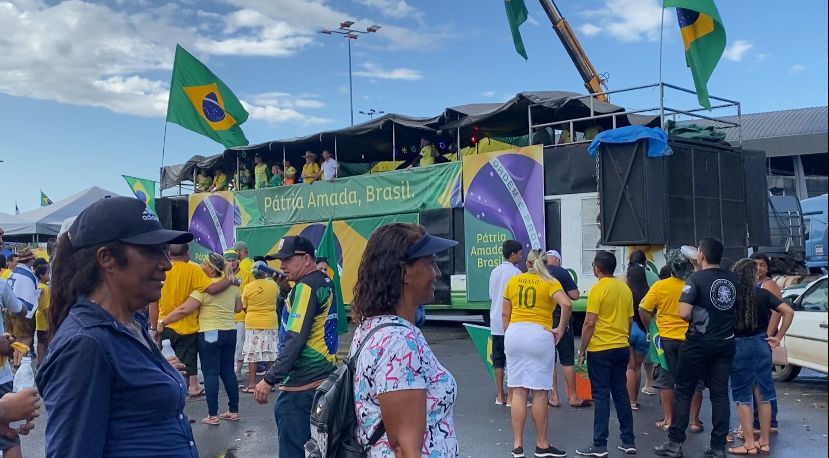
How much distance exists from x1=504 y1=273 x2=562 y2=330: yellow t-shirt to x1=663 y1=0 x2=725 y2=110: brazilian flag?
8.12 m

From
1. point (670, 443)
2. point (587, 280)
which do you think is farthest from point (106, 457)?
point (587, 280)

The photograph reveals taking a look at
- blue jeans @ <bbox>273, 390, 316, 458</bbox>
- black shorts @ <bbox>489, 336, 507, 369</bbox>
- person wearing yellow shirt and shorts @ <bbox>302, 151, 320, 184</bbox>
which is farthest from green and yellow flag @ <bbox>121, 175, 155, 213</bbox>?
blue jeans @ <bbox>273, 390, 316, 458</bbox>

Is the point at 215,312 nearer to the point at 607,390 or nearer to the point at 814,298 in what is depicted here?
the point at 607,390

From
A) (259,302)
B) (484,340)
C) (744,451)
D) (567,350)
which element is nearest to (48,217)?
(259,302)

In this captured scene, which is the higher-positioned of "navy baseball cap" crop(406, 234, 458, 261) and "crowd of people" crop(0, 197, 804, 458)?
"navy baseball cap" crop(406, 234, 458, 261)

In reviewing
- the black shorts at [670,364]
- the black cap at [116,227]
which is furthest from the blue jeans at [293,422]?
the black shorts at [670,364]

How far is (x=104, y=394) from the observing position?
1.98 meters

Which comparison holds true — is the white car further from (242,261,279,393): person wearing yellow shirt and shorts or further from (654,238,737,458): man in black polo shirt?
(242,261,279,393): person wearing yellow shirt and shorts

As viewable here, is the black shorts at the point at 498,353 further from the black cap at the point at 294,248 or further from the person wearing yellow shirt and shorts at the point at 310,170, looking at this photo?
the person wearing yellow shirt and shorts at the point at 310,170

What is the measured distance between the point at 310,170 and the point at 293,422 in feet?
47.7

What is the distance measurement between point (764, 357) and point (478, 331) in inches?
125

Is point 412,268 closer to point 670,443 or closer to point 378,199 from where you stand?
A: point 670,443

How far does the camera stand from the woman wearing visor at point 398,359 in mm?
2426

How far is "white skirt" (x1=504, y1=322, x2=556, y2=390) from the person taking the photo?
623cm
